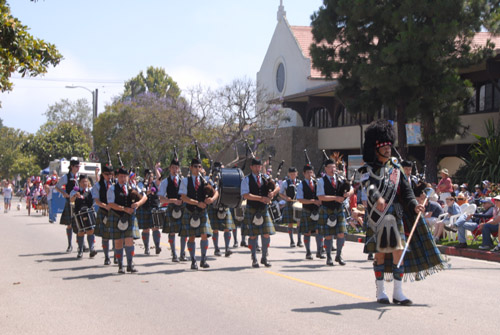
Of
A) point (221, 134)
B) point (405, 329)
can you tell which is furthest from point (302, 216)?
point (221, 134)

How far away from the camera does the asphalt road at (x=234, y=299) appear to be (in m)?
6.79

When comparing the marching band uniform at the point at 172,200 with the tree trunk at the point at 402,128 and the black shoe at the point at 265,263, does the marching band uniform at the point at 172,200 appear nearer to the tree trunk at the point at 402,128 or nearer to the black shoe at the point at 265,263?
the black shoe at the point at 265,263

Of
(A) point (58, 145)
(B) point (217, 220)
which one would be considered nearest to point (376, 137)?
(B) point (217, 220)

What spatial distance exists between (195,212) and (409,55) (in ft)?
49.7

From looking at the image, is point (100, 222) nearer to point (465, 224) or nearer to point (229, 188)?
point (229, 188)

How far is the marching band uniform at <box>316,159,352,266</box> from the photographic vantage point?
11734 mm

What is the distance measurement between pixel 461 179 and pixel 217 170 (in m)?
14.5

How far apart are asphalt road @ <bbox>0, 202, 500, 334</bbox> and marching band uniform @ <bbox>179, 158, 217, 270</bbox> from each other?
0.45 m

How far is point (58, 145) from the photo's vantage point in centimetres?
6669

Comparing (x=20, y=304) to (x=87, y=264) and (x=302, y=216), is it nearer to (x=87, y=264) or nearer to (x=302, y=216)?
(x=87, y=264)

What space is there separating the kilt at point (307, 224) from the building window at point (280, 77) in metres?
31.4

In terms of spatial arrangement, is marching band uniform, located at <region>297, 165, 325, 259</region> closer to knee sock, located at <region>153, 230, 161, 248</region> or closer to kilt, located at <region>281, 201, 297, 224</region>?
kilt, located at <region>281, 201, 297, 224</region>

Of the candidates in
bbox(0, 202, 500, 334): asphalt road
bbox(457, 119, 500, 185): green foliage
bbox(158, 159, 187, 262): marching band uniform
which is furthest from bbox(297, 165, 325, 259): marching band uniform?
bbox(457, 119, 500, 185): green foliage

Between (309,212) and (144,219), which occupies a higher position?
(309,212)
